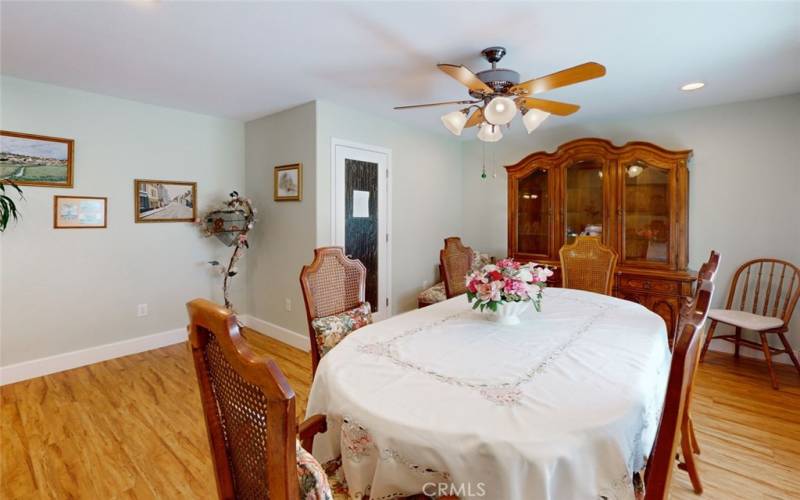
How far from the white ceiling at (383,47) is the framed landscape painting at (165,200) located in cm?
82

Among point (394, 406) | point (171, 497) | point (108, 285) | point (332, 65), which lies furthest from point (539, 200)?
point (108, 285)

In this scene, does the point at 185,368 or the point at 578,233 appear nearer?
the point at 185,368

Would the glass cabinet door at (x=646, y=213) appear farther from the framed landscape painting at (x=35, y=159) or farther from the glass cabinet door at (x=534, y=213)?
the framed landscape painting at (x=35, y=159)

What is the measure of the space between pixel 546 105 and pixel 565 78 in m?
0.37

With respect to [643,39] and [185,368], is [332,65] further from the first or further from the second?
[185,368]

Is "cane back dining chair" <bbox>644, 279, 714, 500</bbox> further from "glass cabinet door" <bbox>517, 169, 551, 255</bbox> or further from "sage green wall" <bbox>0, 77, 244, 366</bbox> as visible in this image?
"sage green wall" <bbox>0, 77, 244, 366</bbox>

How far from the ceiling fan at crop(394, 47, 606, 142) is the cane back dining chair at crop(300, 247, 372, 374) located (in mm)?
1070

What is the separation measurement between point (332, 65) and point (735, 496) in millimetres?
3314

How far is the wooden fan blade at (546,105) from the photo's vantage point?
229 centimetres

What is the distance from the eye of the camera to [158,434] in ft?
7.39

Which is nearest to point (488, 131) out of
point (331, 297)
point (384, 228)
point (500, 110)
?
point (500, 110)

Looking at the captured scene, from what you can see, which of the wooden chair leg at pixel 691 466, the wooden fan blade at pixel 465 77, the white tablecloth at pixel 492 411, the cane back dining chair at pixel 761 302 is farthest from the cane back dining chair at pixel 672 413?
the cane back dining chair at pixel 761 302

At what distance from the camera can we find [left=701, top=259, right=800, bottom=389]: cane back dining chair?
300 cm

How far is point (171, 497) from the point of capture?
5.79 feet
